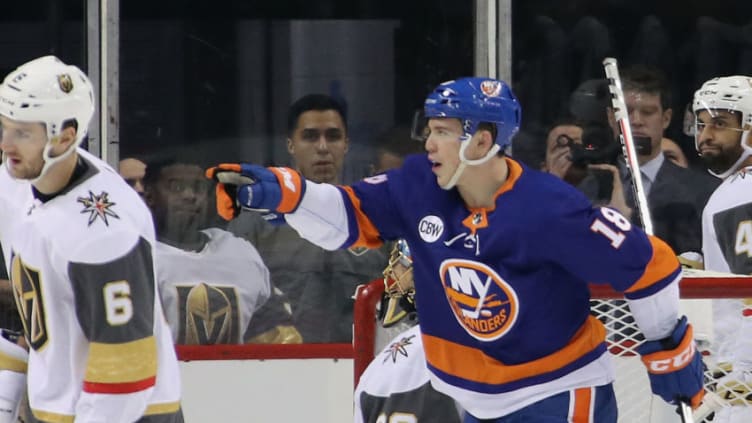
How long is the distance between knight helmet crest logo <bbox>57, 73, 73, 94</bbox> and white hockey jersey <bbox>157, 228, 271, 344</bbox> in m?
1.74

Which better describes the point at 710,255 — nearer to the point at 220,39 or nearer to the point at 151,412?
the point at 220,39

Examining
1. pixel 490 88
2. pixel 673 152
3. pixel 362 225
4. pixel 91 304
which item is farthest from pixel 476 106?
pixel 673 152

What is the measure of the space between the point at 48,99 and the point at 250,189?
1.28ft

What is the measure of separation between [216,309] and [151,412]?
6.08ft

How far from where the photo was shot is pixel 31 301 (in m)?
2.98

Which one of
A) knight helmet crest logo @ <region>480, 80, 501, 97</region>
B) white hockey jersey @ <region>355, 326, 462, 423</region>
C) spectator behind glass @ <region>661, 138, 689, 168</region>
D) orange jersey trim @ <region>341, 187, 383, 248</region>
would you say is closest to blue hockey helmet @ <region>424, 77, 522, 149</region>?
knight helmet crest logo @ <region>480, 80, 501, 97</region>

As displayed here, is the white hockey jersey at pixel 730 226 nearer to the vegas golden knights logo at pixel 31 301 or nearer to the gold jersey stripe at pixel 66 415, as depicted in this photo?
the gold jersey stripe at pixel 66 415

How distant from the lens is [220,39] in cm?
492

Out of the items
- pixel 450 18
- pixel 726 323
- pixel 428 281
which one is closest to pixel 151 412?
pixel 428 281

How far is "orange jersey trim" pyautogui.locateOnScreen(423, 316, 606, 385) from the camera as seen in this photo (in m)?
3.18

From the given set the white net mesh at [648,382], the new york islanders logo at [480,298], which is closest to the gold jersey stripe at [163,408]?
the new york islanders logo at [480,298]

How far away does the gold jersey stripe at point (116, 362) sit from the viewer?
9.34ft

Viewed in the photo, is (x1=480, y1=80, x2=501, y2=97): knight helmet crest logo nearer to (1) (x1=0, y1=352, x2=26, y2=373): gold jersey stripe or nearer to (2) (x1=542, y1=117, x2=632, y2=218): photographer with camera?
(1) (x1=0, y1=352, x2=26, y2=373): gold jersey stripe

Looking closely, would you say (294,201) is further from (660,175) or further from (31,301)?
(660,175)
